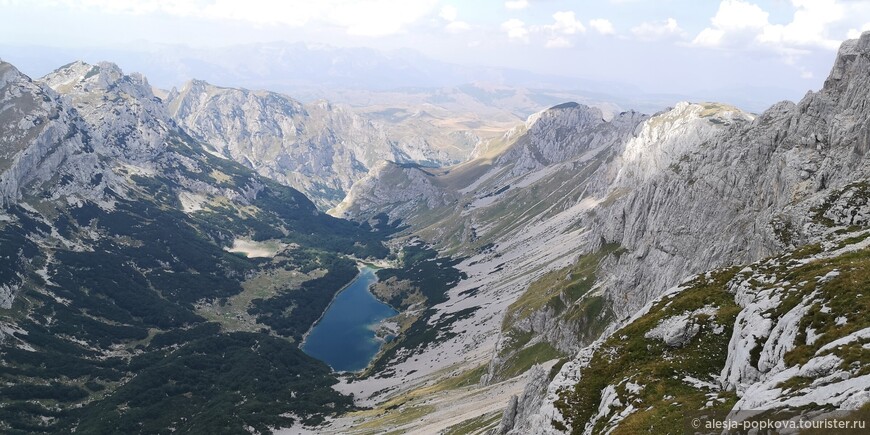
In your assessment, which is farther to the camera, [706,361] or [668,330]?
[668,330]

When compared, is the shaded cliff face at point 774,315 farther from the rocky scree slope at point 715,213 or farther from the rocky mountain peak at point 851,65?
the rocky scree slope at point 715,213

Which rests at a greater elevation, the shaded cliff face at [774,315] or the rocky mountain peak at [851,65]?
the rocky mountain peak at [851,65]

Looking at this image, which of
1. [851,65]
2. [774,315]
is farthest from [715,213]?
[774,315]

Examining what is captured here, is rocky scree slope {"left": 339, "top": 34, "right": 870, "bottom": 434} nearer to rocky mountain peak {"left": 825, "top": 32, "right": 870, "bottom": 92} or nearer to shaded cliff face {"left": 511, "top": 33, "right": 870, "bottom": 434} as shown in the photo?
rocky mountain peak {"left": 825, "top": 32, "right": 870, "bottom": 92}

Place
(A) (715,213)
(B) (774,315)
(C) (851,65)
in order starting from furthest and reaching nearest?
1. (A) (715,213)
2. (C) (851,65)
3. (B) (774,315)

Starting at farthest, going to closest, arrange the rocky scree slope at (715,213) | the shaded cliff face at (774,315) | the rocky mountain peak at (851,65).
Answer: the rocky mountain peak at (851,65) < the rocky scree slope at (715,213) < the shaded cliff face at (774,315)

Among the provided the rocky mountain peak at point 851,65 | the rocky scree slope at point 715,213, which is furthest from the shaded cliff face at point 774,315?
the rocky scree slope at point 715,213

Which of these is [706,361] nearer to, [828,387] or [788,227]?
[828,387]

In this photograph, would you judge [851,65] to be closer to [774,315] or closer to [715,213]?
[715,213]

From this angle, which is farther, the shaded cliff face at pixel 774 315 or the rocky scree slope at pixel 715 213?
the rocky scree slope at pixel 715 213

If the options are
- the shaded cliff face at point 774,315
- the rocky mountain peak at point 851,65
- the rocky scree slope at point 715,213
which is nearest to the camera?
the shaded cliff face at point 774,315

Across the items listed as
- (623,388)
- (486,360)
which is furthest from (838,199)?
(486,360)
